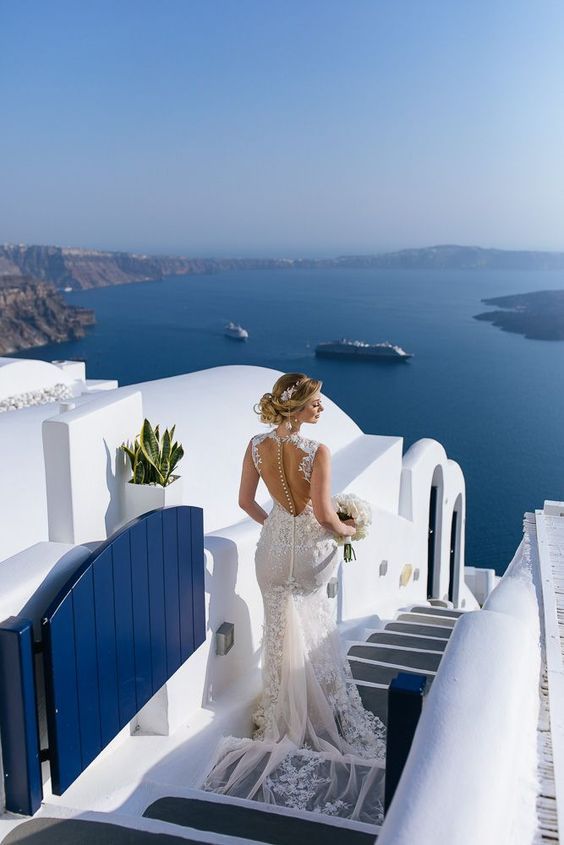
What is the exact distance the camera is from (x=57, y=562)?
3.07 m

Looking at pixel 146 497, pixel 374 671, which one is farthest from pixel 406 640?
pixel 146 497

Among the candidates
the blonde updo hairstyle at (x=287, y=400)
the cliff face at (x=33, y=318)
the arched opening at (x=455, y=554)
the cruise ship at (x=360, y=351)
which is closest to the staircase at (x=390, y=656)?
the blonde updo hairstyle at (x=287, y=400)

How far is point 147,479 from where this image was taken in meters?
3.92

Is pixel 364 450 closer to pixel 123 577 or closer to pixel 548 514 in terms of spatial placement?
pixel 548 514

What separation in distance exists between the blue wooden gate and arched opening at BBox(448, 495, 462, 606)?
39.6 ft

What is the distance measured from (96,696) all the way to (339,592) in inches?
159

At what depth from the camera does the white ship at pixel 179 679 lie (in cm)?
Result: 174

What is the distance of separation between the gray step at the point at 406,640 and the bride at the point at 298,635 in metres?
1.75

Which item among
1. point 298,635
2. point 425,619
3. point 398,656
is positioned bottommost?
point 425,619

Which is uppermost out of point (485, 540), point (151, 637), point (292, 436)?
point (292, 436)

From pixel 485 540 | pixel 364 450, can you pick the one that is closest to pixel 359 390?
pixel 485 540

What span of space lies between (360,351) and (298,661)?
87.0 metres

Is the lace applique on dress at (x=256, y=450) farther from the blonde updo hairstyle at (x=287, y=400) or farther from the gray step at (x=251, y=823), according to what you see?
the gray step at (x=251, y=823)

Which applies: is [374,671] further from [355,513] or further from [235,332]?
[235,332]
